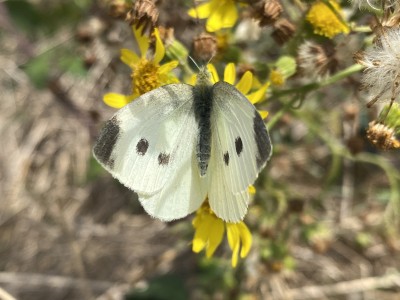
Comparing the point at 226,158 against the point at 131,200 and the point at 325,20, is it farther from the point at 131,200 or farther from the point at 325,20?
the point at 131,200

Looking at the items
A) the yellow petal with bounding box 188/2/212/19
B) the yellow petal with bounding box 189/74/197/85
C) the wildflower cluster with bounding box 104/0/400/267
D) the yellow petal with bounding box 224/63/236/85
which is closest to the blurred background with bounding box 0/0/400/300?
the yellow petal with bounding box 188/2/212/19

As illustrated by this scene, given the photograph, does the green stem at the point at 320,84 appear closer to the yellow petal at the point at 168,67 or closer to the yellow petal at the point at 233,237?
the yellow petal at the point at 168,67

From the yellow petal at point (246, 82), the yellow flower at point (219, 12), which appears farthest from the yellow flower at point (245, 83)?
the yellow flower at point (219, 12)

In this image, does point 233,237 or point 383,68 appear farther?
point 233,237

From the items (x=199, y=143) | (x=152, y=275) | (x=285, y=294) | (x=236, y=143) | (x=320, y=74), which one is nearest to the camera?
(x=236, y=143)

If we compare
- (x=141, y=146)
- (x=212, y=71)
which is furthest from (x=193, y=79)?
(x=141, y=146)

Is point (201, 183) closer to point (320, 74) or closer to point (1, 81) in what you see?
point (320, 74)

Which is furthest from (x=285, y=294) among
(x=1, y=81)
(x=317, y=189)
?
(x=1, y=81)
